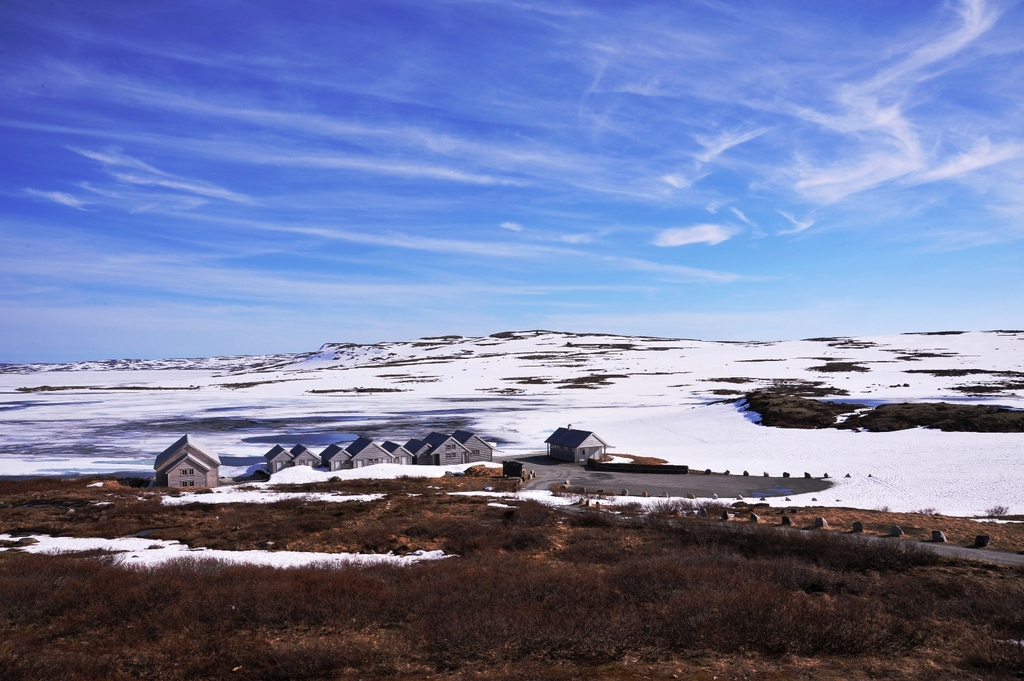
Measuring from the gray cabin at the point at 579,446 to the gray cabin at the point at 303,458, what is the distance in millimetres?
18562

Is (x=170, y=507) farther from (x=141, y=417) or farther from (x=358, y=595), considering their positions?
(x=141, y=417)

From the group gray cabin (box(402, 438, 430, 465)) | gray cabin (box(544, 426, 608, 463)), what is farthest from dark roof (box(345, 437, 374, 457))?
gray cabin (box(544, 426, 608, 463))

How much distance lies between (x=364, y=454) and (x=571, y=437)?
1599cm

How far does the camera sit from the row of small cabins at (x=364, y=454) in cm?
4075

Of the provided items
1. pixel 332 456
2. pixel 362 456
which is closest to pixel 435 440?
pixel 362 456

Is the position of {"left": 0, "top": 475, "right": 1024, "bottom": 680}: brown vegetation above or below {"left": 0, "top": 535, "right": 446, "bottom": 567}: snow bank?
above

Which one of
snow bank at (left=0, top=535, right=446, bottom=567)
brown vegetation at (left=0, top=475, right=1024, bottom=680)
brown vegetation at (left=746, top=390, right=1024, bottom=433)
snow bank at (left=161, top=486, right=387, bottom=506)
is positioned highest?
brown vegetation at (left=746, top=390, right=1024, bottom=433)

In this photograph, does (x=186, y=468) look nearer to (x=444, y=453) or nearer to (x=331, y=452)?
(x=331, y=452)

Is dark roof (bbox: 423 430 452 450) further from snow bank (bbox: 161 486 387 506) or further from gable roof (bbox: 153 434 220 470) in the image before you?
gable roof (bbox: 153 434 220 470)

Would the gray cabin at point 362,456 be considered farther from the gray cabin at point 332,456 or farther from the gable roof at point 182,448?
the gable roof at point 182,448

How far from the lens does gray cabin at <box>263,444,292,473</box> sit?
4378 centimetres

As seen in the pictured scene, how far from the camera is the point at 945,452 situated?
43.1m

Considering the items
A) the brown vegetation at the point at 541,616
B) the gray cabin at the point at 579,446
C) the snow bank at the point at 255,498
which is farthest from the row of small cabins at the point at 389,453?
the brown vegetation at the point at 541,616

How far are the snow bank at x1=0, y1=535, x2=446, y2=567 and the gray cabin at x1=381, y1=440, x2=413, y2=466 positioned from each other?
24.3m
